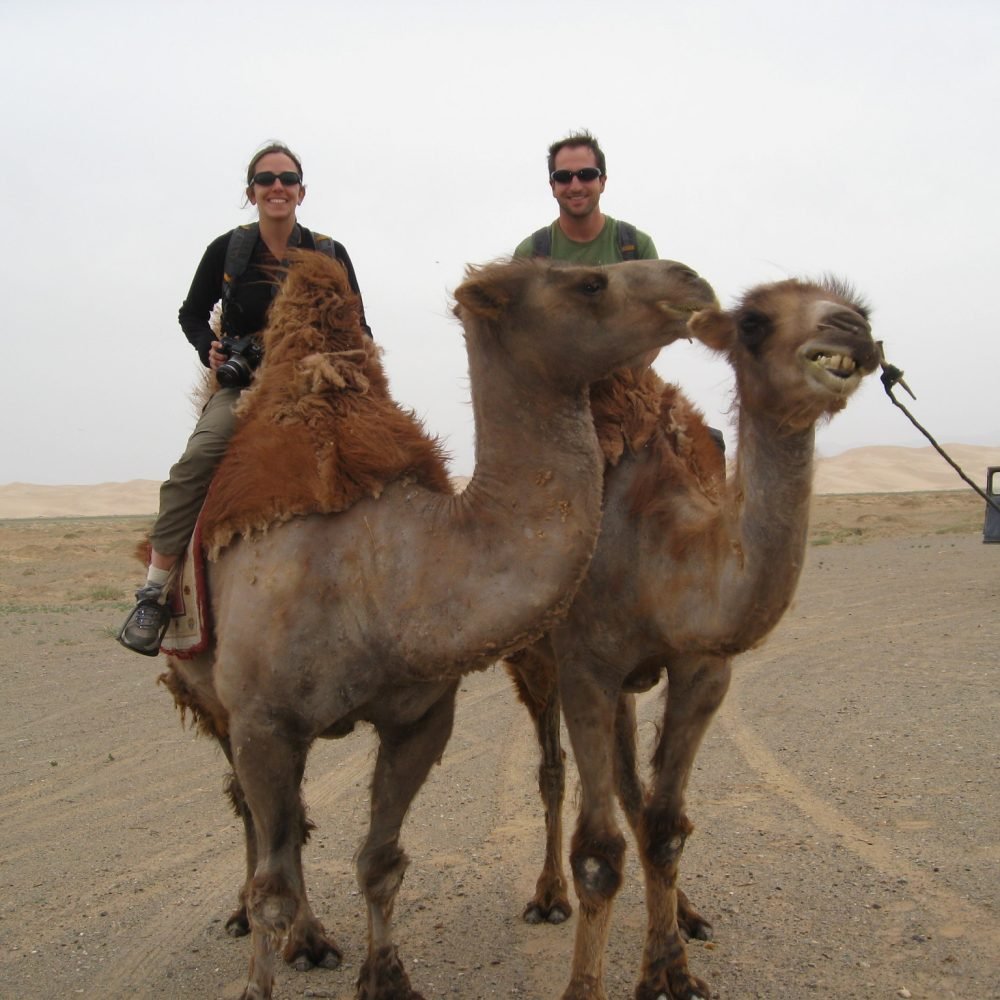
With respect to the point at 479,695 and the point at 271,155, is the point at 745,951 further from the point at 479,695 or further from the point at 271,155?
the point at 479,695

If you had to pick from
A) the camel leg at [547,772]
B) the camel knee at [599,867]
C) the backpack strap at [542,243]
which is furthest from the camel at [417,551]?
the backpack strap at [542,243]

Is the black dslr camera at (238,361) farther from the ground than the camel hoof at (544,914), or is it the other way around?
the black dslr camera at (238,361)

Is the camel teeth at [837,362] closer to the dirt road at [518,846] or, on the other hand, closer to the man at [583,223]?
the man at [583,223]

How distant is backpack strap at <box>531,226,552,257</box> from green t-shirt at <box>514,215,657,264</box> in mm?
21

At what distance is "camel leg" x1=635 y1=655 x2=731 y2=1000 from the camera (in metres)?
4.63

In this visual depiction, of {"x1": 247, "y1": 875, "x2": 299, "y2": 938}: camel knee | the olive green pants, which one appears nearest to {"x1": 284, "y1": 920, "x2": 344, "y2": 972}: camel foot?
{"x1": 247, "y1": 875, "x2": 299, "y2": 938}: camel knee

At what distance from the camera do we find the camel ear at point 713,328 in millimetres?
3656

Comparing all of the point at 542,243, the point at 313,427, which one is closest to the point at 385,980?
the point at 313,427

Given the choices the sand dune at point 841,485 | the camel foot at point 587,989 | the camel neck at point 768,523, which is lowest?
the sand dune at point 841,485

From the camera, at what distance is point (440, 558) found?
12.8 ft

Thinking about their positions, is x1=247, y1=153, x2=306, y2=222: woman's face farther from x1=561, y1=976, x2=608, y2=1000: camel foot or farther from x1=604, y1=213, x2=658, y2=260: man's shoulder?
x1=561, y1=976, x2=608, y2=1000: camel foot

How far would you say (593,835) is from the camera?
4.46 m

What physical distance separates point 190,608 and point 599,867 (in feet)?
6.68

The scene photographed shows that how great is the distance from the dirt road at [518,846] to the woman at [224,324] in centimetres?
193
